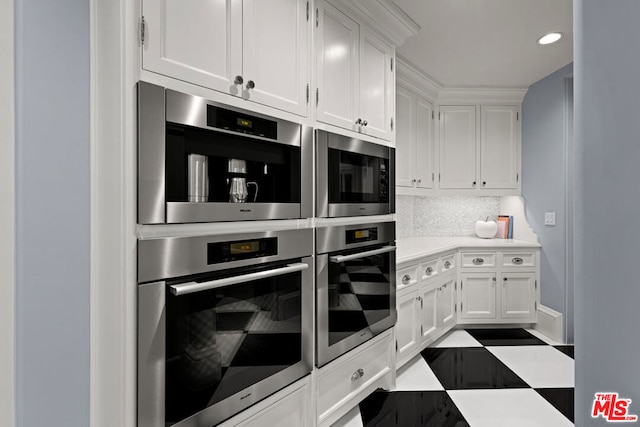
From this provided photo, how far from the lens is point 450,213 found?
4586mm

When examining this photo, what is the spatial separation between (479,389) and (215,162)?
7.84 ft

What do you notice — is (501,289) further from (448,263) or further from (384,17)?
(384,17)

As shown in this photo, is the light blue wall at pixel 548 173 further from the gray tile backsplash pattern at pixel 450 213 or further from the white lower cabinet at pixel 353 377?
the white lower cabinet at pixel 353 377

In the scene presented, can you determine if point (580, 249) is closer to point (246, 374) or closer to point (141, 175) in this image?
point (141, 175)

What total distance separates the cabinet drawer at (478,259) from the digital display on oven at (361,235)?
187cm

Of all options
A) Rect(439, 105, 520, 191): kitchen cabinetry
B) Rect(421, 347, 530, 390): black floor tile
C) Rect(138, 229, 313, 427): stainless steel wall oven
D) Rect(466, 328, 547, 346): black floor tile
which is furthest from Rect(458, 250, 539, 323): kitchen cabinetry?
Rect(138, 229, 313, 427): stainless steel wall oven

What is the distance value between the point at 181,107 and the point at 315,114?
0.79m

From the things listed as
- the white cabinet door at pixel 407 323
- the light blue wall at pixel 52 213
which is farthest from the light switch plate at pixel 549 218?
the light blue wall at pixel 52 213

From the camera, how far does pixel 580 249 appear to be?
571 millimetres

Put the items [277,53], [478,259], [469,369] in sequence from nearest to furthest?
[277,53], [469,369], [478,259]

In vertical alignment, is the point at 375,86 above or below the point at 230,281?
above

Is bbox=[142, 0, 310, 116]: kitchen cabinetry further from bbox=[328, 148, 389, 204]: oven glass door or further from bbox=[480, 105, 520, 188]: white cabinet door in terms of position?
bbox=[480, 105, 520, 188]: white cabinet door

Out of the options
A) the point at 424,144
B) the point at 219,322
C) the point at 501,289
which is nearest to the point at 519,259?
the point at 501,289

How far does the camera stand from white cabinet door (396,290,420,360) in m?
2.82
